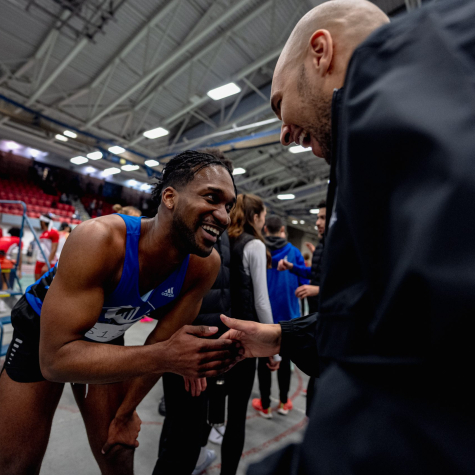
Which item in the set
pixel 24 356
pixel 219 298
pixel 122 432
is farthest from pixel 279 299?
pixel 24 356

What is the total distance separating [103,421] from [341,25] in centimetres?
217

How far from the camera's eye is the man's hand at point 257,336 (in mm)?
1272

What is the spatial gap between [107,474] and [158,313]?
3.05 feet

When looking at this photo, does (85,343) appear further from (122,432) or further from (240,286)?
(240,286)

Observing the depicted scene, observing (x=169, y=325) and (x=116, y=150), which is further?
(x=116, y=150)

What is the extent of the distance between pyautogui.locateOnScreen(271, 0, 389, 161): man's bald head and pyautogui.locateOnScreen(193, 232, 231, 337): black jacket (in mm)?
1230

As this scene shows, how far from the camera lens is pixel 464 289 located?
339 millimetres

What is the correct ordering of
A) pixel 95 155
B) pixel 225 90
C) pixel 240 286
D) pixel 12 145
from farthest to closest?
pixel 12 145
pixel 95 155
pixel 225 90
pixel 240 286

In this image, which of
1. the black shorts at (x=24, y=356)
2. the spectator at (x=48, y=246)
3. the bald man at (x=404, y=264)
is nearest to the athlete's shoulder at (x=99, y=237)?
the black shorts at (x=24, y=356)

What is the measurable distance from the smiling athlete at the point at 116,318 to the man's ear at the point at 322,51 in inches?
33.8

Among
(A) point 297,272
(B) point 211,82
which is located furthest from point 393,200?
(B) point 211,82

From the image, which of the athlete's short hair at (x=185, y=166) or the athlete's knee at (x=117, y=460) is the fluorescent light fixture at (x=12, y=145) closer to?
the athlete's short hair at (x=185, y=166)

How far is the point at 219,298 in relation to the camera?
2.00 metres

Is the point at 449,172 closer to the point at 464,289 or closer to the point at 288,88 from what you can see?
the point at 464,289
